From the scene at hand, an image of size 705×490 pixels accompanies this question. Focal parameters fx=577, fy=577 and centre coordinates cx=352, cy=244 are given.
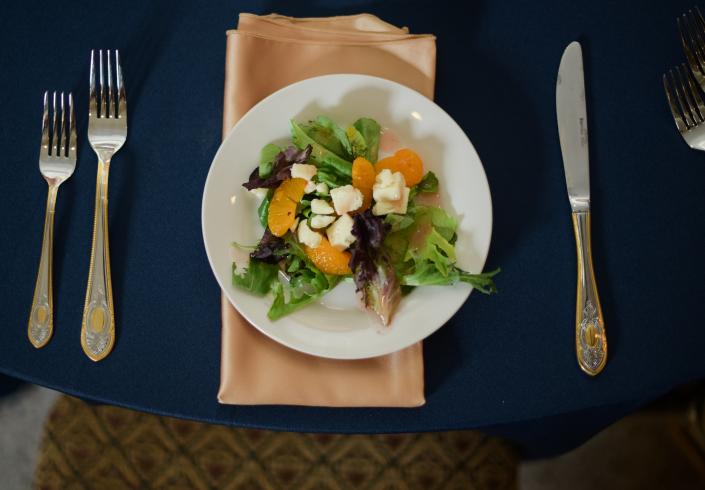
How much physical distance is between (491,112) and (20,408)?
168 centimetres

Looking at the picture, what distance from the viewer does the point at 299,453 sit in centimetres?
180

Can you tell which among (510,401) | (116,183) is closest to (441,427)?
(510,401)

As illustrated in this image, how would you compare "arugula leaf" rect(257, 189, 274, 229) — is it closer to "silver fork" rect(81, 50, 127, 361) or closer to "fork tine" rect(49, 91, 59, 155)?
"silver fork" rect(81, 50, 127, 361)

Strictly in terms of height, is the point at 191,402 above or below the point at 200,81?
below

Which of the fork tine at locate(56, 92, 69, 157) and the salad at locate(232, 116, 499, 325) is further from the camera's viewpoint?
the fork tine at locate(56, 92, 69, 157)

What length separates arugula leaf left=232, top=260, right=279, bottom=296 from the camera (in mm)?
993

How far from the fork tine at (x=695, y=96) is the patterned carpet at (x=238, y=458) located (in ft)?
3.63

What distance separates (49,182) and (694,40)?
4.49 ft

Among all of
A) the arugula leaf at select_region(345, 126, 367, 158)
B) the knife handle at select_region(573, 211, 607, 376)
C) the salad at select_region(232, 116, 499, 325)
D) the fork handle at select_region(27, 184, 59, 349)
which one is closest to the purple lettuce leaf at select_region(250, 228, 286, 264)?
the salad at select_region(232, 116, 499, 325)

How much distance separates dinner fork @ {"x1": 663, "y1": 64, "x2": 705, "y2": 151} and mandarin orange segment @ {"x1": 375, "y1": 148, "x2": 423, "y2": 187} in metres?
0.60

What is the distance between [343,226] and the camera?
3.22 feet

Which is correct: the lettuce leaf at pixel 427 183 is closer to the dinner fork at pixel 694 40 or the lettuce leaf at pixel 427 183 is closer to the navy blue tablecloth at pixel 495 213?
the navy blue tablecloth at pixel 495 213

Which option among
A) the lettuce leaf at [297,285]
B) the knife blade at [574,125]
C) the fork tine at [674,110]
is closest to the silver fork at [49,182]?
the lettuce leaf at [297,285]

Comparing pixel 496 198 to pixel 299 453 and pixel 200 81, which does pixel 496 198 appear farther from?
pixel 299 453
